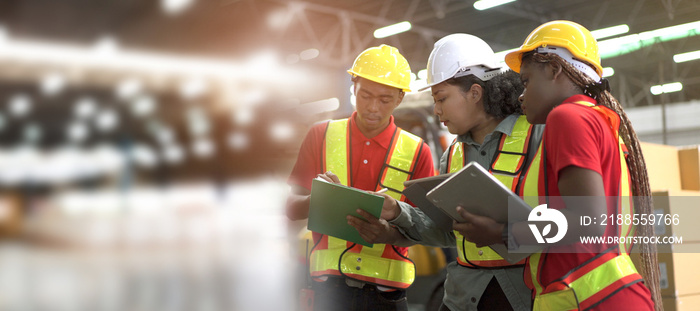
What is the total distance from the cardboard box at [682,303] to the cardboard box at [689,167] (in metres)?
0.95

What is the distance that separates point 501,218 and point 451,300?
1.83 ft

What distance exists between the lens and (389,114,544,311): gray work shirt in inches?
79.5

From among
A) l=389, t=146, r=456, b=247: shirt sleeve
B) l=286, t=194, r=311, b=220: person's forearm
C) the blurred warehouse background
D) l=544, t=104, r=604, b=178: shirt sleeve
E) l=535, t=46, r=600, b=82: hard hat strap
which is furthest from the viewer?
the blurred warehouse background

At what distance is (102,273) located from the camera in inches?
425

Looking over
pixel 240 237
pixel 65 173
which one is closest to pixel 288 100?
pixel 240 237

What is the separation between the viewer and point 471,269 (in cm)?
214

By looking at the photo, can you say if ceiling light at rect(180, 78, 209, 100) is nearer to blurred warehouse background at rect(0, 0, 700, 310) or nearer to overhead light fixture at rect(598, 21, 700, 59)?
blurred warehouse background at rect(0, 0, 700, 310)

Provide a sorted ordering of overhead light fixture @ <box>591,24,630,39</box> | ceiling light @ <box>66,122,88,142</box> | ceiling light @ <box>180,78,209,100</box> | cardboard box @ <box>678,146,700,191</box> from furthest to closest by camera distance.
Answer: ceiling light @ <box>180,78,209,100</box> → ceiling light @ <box>66,122,88,142</box> → overhead light fixture @ <box>591,24,630,39</box> → cardboard box @ <box>678,146,700,191</box>

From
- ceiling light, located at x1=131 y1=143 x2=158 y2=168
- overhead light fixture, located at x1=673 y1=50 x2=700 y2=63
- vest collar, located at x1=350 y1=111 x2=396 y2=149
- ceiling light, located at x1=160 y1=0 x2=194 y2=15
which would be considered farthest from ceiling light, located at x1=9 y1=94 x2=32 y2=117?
overhead light fixture, located at x1=673 y1=50 x2=700 y2=63

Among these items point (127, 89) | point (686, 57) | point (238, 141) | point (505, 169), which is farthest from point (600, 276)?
point (686, 57)

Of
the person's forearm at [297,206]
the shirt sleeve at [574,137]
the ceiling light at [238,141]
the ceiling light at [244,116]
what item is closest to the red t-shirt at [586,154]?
the shirt sleeve at [574,137]

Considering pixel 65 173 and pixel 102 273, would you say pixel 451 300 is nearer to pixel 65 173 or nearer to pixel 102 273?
pixel 102 273

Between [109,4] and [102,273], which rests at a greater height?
[109,4]

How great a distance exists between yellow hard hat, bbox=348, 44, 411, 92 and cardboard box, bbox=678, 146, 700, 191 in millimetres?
3105
